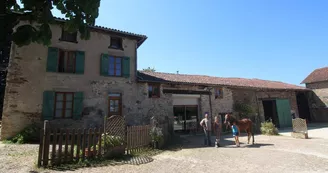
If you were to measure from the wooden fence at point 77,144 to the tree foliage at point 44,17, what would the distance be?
3980 millimetres

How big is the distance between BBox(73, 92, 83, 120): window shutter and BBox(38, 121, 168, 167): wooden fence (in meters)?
4.12

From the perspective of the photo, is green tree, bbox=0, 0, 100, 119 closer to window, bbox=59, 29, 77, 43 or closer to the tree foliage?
the tree foliage

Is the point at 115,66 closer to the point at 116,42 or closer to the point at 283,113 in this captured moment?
the point at 116,42

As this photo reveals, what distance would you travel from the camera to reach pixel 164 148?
869 centimetres

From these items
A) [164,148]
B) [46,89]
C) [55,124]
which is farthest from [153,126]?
[46,89]

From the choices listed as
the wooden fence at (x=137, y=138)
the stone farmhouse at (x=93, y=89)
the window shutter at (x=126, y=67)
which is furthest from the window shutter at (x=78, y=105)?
the wooden fence at (x=137, y=138)

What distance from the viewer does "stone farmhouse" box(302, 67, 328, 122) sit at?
20.5 metres

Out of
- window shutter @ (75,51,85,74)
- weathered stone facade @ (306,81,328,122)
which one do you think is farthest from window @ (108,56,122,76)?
weathered stone facade @ (306,81,328,122)

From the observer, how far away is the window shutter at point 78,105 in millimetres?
10828

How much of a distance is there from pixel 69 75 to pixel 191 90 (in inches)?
343

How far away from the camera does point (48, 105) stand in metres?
10.2

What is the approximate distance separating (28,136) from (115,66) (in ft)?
20.4

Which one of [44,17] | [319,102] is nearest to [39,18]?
[44,17]

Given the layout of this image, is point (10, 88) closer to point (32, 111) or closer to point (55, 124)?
point (32, 111)
